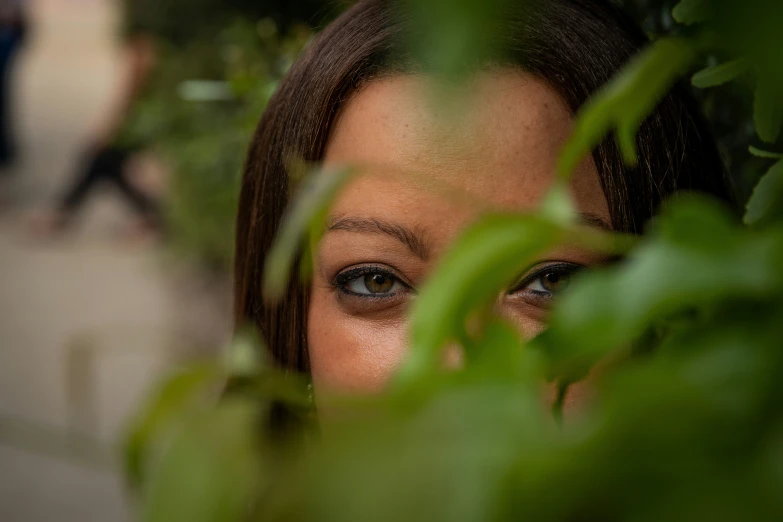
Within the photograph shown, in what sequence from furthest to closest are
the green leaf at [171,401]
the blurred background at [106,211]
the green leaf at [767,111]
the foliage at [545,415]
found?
the blurred background at [106,211]
the green leaf at [767,111]
the green leaf at [171,401]
the foliage at [545,415]

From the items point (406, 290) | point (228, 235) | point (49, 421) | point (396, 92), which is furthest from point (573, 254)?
point (49, 421)

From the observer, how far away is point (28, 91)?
8672 millimetres

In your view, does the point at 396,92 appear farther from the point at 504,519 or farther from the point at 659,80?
the point at 504,519

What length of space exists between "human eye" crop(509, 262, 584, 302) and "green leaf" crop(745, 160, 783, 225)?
22.1 inches

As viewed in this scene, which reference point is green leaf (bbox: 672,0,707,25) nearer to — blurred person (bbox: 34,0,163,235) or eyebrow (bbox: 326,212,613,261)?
eyebrow (bbox: 326,212,613,261)

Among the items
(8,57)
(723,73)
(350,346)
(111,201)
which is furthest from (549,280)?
Answer: (8,57)

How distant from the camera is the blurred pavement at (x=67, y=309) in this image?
4.62 meters

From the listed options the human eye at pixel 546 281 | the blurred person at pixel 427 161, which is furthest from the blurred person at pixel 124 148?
the human eye at pixel 546 281

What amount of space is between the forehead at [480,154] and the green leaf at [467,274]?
0.81 metres

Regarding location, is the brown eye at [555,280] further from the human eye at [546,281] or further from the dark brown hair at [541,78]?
the dark brown hair at [541,78]

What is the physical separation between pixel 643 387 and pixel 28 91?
366 inches

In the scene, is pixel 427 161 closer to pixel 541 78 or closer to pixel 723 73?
pixel 541 78

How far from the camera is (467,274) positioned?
359 millimetres

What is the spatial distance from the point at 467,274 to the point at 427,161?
3.06 ft
